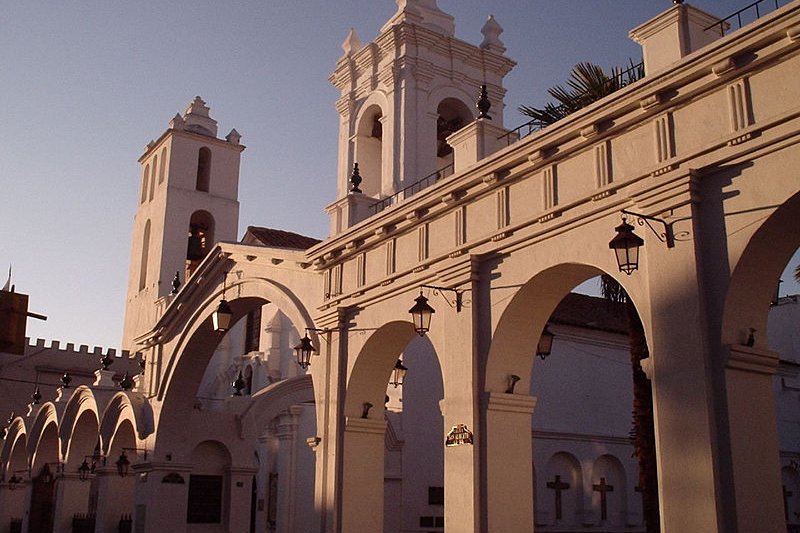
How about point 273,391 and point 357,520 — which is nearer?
point 357,520

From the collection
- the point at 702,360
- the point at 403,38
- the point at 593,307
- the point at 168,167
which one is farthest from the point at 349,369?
the point at 168,167

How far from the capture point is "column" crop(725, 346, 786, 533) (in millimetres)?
9641

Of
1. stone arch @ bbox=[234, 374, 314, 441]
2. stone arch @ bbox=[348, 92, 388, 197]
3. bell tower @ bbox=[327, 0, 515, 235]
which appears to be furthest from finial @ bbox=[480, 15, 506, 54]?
stone arch @ bbox=[234, 374, 314, 441]

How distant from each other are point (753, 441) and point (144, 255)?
34.7 meters

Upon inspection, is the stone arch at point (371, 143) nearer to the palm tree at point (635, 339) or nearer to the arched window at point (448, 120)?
the arched window at point (448, 120)

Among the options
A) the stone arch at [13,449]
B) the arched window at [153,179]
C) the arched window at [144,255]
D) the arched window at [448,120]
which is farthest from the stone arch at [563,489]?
the arched window at [153,179]

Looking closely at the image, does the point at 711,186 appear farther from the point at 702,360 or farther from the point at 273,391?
the point at 273,391

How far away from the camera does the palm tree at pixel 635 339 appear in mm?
14453

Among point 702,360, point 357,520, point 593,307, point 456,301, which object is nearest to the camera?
point 702,360

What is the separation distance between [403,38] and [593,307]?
11.7 m

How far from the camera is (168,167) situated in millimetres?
40438

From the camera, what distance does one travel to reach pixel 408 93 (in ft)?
85.8

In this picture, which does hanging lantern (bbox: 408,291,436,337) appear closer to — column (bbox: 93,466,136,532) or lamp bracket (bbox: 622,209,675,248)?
lamp bracket (bbox: 622,209,675,248)

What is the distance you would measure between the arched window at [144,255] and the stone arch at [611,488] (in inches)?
848
